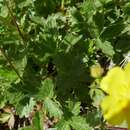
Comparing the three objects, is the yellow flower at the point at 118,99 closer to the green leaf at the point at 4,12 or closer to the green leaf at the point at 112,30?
the green leaf at the point at 112,30

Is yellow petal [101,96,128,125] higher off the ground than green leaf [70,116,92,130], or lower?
lower

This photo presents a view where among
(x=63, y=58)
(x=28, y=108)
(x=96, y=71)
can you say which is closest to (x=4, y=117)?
(x=28, y=108)

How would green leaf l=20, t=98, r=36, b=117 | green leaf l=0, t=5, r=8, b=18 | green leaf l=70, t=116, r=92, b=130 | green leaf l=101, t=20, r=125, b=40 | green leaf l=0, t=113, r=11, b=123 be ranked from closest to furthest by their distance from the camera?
green leaf l=70, t=116, r=92, b=130, green leaf l=20, t=98, r=36, b=117, green leaf l=101, t=20, r=125, b=40, green leaf l=0, t=5, r=8, b=18, green leaf l=0, t=113, r=11, b=123

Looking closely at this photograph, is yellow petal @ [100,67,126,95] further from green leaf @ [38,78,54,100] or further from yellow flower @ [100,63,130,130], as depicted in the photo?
green leaf @ [38,78,54,100]

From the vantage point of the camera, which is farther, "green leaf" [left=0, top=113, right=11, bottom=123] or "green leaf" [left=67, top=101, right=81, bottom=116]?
"green leaf" [left=0, top=113, right=11, bottom=123]

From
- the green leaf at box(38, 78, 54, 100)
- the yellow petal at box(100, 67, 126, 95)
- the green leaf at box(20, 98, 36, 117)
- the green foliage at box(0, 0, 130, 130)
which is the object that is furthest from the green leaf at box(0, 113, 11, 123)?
the yellow petal at box(100, 67, 126, 95)

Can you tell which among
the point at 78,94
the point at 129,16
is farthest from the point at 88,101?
the point at 129,16

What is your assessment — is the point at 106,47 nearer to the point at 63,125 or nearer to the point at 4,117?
the point at 63,125
